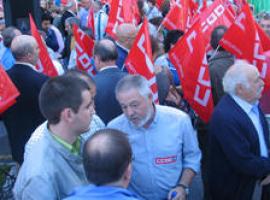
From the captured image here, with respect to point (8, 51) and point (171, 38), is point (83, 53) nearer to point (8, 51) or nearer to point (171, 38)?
point (8, 51)

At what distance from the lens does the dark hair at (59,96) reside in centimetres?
272

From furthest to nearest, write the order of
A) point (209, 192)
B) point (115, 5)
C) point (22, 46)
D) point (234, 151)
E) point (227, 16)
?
1. point (115, 5)
2. point (227, 16)
3. point (22, 46)
4. point (209, 192)
5. point (234, 151)

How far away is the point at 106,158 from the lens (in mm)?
2229

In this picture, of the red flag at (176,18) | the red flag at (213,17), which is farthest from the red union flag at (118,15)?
the red flag at (213,17)

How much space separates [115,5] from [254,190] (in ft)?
14.4

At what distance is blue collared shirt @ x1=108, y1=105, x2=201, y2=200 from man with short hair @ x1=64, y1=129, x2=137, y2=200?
1176 millimetres

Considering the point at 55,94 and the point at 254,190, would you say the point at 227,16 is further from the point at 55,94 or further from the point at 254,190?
the point at 55,94

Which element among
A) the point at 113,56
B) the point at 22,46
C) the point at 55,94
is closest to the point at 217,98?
the point at 113,56

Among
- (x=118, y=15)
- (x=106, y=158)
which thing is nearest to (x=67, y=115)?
(x=106, y=158)

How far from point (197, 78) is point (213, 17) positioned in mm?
1676

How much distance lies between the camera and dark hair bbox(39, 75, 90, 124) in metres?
2.72

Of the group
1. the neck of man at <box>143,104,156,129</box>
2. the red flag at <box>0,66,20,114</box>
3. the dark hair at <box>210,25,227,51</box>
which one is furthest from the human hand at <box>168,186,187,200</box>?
the dark hair at <box>210,25,227,51</box>

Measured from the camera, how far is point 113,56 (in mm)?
4891

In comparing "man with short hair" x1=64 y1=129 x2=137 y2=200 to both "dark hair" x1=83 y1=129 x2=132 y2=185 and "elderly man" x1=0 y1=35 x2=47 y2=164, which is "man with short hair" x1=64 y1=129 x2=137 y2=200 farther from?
"elderly man" x1=0 y1=35 x2=47 y2=164
